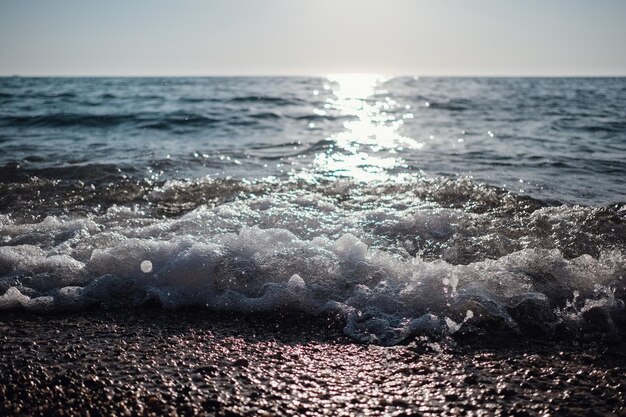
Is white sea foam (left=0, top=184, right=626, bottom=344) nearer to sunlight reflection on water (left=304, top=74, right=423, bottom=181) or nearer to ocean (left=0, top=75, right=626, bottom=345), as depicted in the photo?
ocean (left=0, top=75, right=626, bottom=345)

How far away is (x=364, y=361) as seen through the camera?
8.13 feet

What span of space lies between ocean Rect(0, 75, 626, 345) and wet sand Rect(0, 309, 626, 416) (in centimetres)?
21

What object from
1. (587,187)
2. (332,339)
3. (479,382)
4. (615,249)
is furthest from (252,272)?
(587,187)

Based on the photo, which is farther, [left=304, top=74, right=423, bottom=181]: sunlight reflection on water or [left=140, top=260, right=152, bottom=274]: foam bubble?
[left=304, top=74, right=423, bottom=181]: sunlight reflection on water

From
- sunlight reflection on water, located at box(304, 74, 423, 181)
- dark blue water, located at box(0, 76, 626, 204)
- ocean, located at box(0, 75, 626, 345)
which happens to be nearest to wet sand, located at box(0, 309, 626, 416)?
ocean, located at box(0, 75, 626, 345)

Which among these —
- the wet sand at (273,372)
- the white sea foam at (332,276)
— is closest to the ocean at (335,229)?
the white sea foam at (332,276)

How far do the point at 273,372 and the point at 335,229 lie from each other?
7.83 ft

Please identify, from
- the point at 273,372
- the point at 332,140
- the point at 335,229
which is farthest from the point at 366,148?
the point at 273,372

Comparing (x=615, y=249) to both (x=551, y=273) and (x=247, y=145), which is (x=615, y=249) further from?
(x=247, y=145)

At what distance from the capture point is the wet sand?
2053mm

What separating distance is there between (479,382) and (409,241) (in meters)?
2.12

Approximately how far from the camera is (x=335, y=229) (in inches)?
181

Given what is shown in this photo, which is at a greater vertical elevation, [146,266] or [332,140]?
[332,140]

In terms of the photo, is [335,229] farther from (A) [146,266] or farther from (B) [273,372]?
(B) [273,372]
